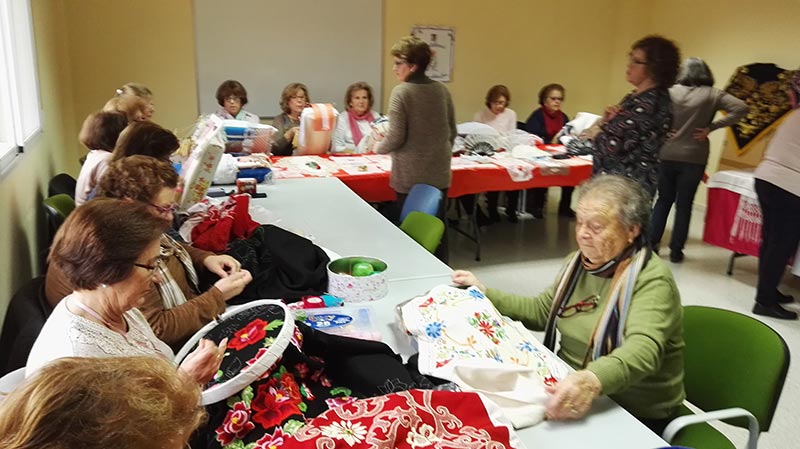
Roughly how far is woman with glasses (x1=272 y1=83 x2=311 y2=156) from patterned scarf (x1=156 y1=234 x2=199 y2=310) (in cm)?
285

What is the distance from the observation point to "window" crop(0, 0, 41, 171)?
266cm

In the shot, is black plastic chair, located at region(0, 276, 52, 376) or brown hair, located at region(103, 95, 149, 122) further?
brown hair, located at region(103, 95, 149, 122)

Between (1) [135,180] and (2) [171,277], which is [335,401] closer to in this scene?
(2) [171,277]

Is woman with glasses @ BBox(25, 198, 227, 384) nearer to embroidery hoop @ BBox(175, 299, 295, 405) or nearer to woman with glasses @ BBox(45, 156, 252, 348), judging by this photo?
embroidery hoop @ BBox(175, 299, 295, 405)

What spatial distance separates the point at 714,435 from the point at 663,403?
0.57ft

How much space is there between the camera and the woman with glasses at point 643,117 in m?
3.10

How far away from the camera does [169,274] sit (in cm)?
174

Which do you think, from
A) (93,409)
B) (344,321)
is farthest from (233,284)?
(93,409)

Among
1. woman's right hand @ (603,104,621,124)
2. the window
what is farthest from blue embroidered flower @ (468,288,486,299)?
woman's right hand @ (603,104,621,124)

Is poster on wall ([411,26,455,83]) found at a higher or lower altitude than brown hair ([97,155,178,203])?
higher

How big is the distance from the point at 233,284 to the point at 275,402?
0.69 meters

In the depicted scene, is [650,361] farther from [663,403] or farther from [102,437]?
[102,437]

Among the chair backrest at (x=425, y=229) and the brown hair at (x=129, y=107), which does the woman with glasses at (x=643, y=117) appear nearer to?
the chair backrest at (x=425, y=229)

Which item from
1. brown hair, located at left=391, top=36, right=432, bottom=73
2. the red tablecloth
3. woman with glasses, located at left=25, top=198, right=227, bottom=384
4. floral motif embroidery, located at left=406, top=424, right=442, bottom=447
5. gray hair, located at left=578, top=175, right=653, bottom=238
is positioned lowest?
the red tablecloth
